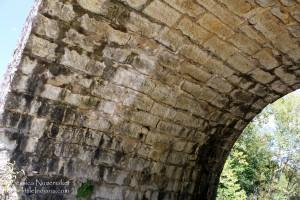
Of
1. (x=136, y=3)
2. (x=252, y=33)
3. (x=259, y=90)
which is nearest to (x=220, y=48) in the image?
(x=252, y=33)

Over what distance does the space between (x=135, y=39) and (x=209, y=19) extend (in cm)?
66

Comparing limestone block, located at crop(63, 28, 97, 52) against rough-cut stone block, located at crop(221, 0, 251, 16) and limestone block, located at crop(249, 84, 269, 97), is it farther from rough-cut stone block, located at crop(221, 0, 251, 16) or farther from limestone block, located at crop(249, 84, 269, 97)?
limestone block, located at crop(249, 84, 269, 97)

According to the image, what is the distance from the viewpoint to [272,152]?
900 inches

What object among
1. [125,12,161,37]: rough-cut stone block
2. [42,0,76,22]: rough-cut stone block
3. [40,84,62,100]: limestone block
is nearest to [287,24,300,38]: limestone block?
[125,12,161,37]: rough-cut stone block

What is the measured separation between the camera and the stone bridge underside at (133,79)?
2.95 meters

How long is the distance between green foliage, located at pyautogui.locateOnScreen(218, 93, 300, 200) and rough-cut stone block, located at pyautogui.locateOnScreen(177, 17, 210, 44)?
17596 mm

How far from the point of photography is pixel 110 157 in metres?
3.85

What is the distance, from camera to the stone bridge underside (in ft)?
9.66

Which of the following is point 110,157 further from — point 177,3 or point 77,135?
point 177,3

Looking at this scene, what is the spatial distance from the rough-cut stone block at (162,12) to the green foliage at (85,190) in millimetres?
1798

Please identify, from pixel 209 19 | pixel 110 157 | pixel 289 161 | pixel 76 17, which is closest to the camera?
pixel 76 17

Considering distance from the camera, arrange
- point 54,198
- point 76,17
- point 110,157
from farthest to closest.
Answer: point 110,157 < point 54,198 < point 76,17

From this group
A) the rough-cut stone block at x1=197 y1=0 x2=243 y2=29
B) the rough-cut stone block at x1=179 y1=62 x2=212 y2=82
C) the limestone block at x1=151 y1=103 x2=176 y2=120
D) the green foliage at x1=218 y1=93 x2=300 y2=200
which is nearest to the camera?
the rough-cut stone block at x1=197 y1=0 x2=243 y2=29

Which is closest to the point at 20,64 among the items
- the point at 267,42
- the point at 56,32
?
the point at 56,32
